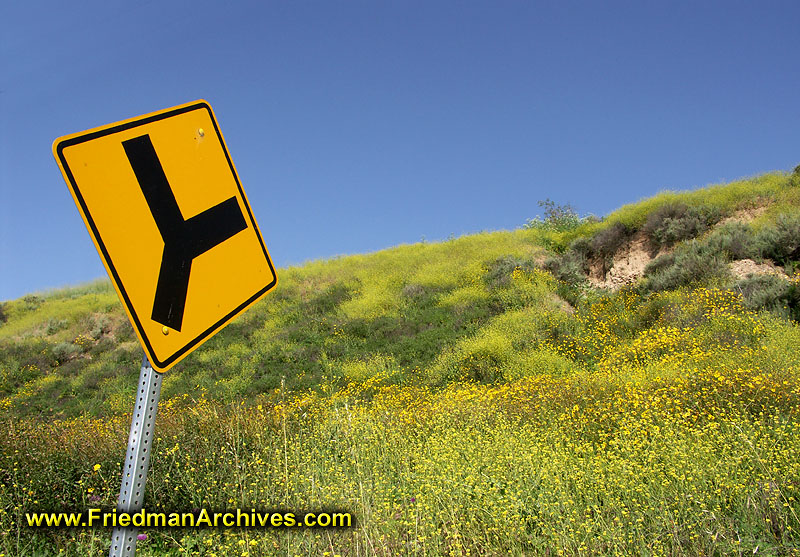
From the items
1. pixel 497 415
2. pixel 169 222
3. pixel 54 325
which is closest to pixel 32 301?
pixel 54 325

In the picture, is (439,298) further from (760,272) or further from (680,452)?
(680,452)

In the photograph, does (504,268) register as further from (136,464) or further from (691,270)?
(136,464)

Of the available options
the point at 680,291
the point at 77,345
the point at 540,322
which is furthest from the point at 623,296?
the point at 77,345

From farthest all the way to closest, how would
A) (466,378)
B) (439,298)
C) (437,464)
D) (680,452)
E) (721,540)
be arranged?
(439,298), (466,378), (437,464), (680,452), (721,540)

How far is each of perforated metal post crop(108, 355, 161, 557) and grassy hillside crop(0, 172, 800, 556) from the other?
2.30 meters

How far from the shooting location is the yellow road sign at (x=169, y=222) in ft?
5.53

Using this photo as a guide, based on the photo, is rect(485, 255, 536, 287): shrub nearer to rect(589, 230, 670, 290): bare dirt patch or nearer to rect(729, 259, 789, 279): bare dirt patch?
rect(589, 230, 670, 290): bare dirt patch

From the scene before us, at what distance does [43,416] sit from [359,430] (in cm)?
1113

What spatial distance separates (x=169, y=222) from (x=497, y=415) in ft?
17.8

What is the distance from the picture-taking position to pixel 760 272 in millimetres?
12492

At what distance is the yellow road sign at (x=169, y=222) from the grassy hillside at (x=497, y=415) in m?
2.37

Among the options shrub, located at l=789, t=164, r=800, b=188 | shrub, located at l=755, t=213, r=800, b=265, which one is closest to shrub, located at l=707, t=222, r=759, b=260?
shrub, located at l=755, t=213, r=800, b=265

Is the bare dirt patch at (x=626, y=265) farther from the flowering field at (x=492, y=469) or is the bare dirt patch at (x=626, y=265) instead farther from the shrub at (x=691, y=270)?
the flowering field at (x=492, y=469)

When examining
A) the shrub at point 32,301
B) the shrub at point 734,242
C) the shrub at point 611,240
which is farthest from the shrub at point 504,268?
the shrub at point 32,301
